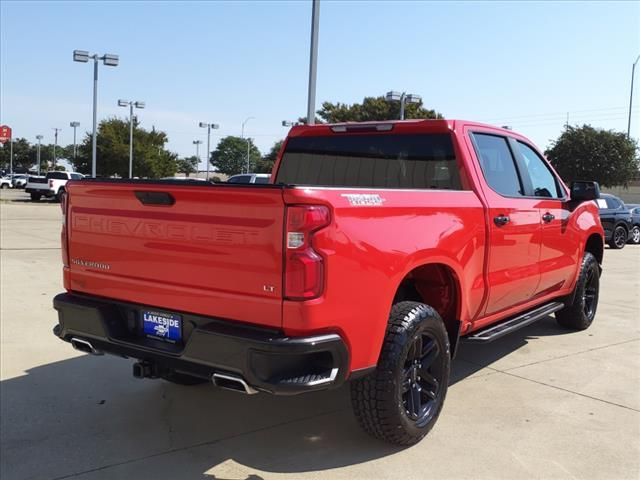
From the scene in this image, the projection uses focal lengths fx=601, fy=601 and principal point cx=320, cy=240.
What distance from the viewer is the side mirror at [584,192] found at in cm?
569

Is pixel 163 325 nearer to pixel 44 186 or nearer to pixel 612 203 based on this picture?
pixel 612 203

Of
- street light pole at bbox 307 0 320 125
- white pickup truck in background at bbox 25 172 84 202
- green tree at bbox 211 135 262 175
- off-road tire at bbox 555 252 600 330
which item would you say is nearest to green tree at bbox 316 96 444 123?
white pickup truck in background at bbox 25 172 84 202

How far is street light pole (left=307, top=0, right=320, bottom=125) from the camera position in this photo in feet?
42.9

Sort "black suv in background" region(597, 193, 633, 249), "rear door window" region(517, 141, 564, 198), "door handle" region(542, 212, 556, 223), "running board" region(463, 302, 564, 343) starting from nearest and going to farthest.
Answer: "running board" region(463, 302, 564, 343)
"door handle" region(542, 212, 556, 223)
"rear door window" region(517, 141, 564, 198)
"black suv in background" region(597, 193, 633, 249)

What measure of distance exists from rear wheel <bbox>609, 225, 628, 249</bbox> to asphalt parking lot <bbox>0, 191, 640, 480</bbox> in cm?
1310

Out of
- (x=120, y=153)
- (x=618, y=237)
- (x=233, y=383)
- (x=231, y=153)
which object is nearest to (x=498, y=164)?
(x=233, y=383)

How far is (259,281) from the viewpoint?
2871 millimetres

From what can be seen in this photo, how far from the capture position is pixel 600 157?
41125 mm

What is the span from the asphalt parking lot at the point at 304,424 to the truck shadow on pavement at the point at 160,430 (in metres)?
0.01

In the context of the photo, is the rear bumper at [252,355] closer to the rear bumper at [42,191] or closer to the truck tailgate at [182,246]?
the truck tailgate at [182,246]

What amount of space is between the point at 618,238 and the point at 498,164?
15247 mm

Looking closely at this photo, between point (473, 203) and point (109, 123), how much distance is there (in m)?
50.3

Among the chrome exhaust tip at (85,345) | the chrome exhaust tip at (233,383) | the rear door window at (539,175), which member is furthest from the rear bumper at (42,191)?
the chrome exhaust tip at (233,383)

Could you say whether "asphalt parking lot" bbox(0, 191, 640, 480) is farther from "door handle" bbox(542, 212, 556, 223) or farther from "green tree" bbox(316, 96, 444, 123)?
"green tree" bbox(316, 96, 444, 123)
